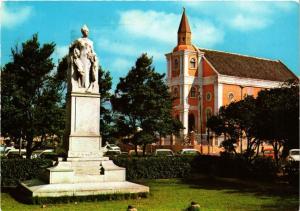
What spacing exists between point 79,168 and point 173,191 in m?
3.87

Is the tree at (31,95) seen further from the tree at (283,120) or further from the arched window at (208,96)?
the arched window at (208,96)

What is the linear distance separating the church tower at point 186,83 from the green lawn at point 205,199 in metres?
38.2

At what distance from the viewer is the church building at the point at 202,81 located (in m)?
56.1

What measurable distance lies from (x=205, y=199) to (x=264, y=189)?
4019 millimetres

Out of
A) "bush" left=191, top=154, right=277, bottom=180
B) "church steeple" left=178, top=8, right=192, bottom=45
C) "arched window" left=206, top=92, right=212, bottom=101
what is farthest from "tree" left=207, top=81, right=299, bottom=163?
"church steeple" left=178, top=8, right=192, bottom=45

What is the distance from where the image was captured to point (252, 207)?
12.5 metres

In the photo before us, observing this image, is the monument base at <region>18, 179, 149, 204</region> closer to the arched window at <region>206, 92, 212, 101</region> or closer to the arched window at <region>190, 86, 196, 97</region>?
the arched window at <region>206, 92, 212, 101</region>

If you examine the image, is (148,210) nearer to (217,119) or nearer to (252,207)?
(252,207)

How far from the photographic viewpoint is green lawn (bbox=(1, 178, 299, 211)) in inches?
482

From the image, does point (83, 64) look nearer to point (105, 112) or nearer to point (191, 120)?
point (105, 112)

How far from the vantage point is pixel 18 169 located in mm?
18078

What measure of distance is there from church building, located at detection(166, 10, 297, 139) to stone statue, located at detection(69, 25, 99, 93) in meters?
39.8

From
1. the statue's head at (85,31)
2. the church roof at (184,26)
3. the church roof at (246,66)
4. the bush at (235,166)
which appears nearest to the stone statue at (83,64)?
the statue's head at (85,31)

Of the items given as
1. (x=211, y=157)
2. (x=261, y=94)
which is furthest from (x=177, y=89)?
(x=211, y=157)
